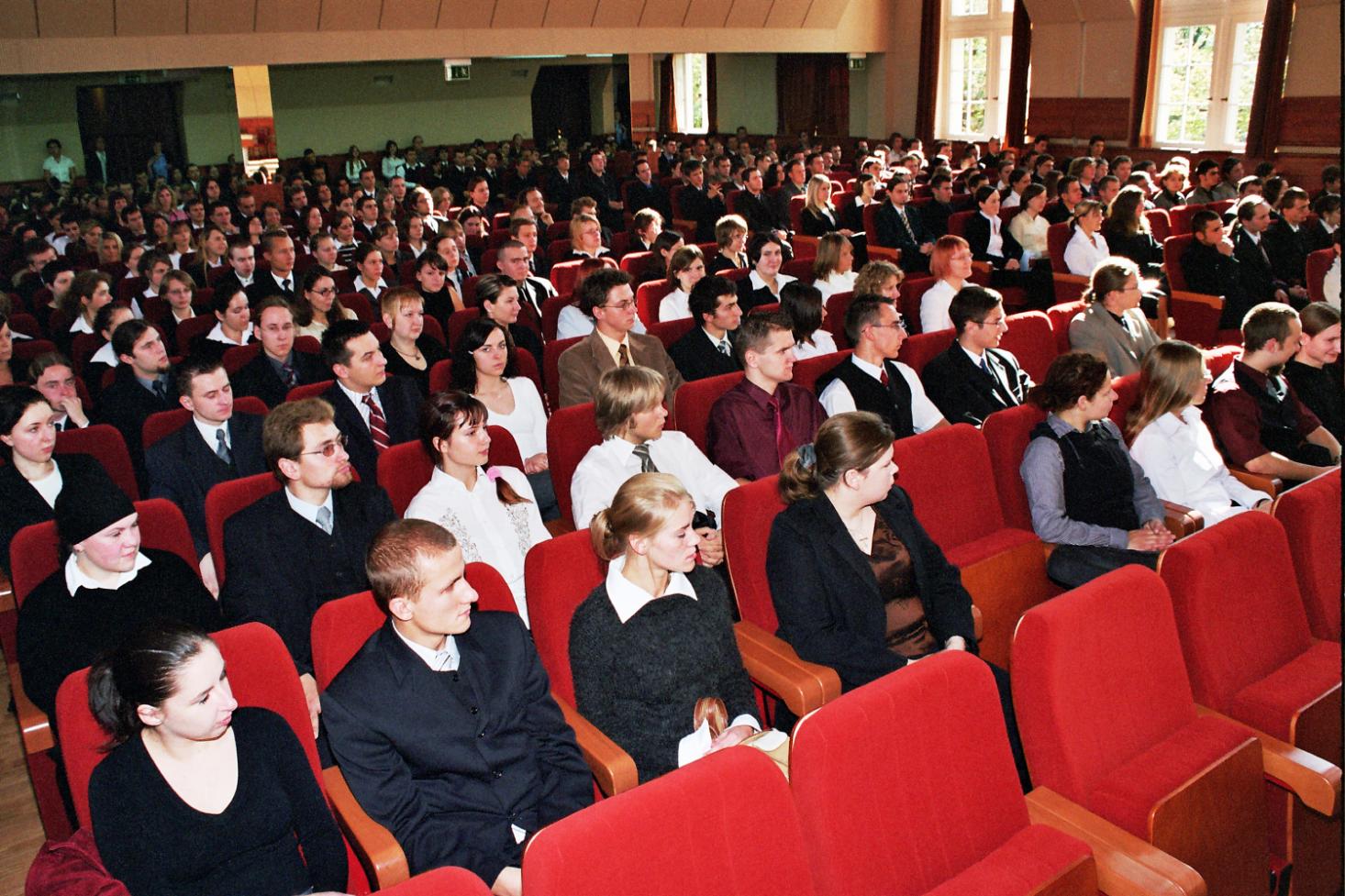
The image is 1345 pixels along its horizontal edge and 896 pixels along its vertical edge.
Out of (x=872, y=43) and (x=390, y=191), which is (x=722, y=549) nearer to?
(x=390, y=191)

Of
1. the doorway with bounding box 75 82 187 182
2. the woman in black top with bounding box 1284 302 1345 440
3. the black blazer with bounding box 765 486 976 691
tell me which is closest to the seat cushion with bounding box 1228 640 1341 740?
the black blazer with bounding box 765 486 976 691

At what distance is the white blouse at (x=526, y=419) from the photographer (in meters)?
4.36

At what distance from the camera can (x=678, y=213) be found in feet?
37.1

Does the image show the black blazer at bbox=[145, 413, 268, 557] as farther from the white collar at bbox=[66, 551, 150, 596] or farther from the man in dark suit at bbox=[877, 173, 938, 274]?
the man in dark suit at bbox=[877, 173, 938, 274]

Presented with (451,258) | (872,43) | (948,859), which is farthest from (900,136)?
(948,859)

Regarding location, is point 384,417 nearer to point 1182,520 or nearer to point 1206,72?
point 1182,520

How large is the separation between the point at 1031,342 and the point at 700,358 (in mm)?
1712

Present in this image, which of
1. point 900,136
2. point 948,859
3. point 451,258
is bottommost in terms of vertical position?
point 948,859

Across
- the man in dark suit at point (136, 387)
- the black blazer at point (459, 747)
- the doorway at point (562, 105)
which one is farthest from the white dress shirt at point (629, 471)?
the doorway at point (562, 105)

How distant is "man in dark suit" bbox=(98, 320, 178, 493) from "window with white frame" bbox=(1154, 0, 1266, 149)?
12000 mm

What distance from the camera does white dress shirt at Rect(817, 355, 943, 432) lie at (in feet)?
14.6

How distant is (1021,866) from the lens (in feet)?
6.57

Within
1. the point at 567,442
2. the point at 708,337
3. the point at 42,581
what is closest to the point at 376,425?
the point at 567,442

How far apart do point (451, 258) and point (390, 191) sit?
4.92m
